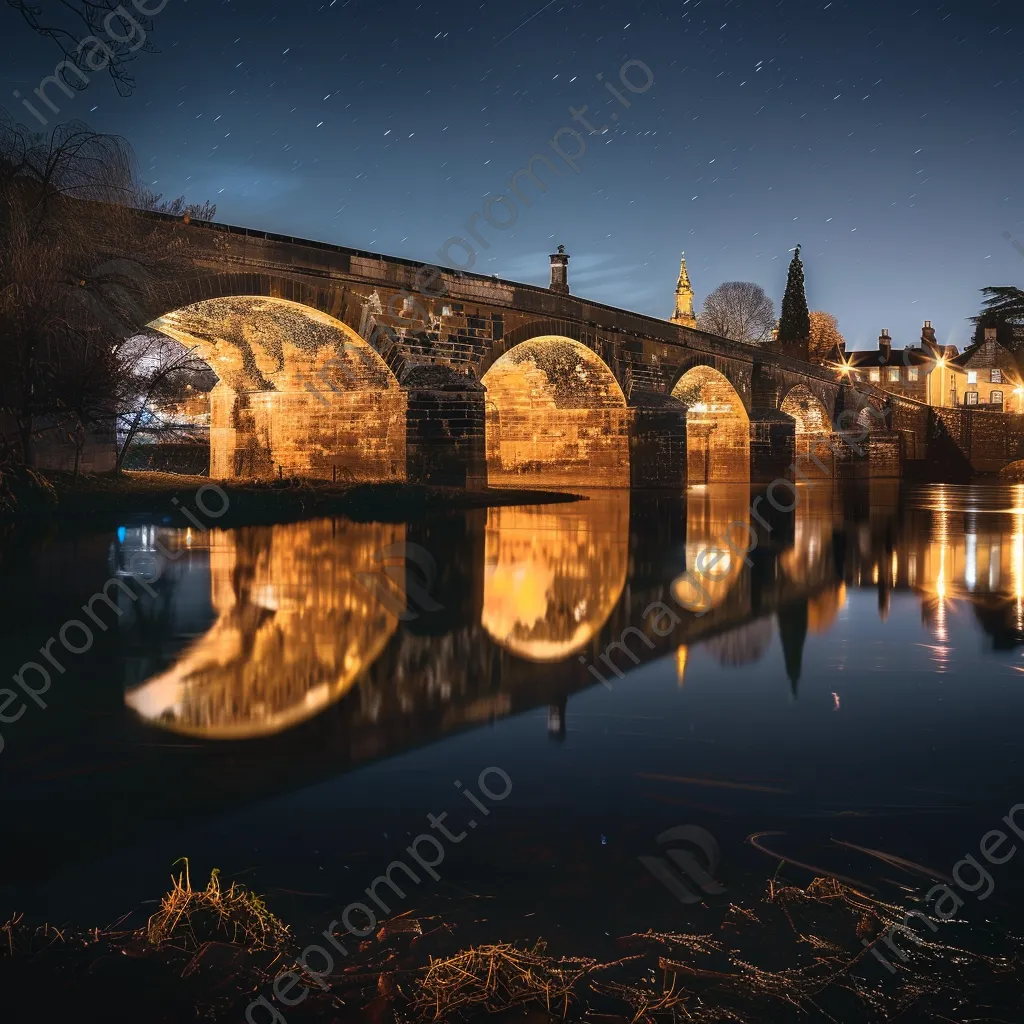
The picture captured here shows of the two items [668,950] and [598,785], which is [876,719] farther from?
[668,950]

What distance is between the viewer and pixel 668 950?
7.29 ft

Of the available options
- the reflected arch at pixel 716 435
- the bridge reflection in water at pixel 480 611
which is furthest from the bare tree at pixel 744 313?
the bridge reflection in water at pixel 480 611

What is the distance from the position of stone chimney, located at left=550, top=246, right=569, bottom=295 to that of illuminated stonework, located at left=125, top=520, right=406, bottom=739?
23.1 m

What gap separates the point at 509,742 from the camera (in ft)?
12.1

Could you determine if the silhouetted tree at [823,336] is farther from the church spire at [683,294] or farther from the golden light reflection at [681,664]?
the golden light reflection at [681,664]

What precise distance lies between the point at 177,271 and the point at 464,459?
706 centimetres

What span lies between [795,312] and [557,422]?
42.7 m

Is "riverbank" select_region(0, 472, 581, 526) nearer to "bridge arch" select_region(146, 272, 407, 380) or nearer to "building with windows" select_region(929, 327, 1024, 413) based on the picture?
"bridge arch" select_region(146, 272, 407, 380)

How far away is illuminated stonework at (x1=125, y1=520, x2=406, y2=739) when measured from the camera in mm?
4125

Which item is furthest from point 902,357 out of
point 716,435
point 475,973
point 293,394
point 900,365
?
point 475,973

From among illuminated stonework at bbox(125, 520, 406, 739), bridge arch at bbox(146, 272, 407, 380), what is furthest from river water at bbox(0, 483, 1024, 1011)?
bridge arch at bbox(146, 272, 407, 380)

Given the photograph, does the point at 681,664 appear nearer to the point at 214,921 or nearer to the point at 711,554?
the point at 214,921

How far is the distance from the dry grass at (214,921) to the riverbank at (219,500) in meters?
11.9

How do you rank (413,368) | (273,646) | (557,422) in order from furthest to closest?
(557,422) → (413,368) → (273,646)
